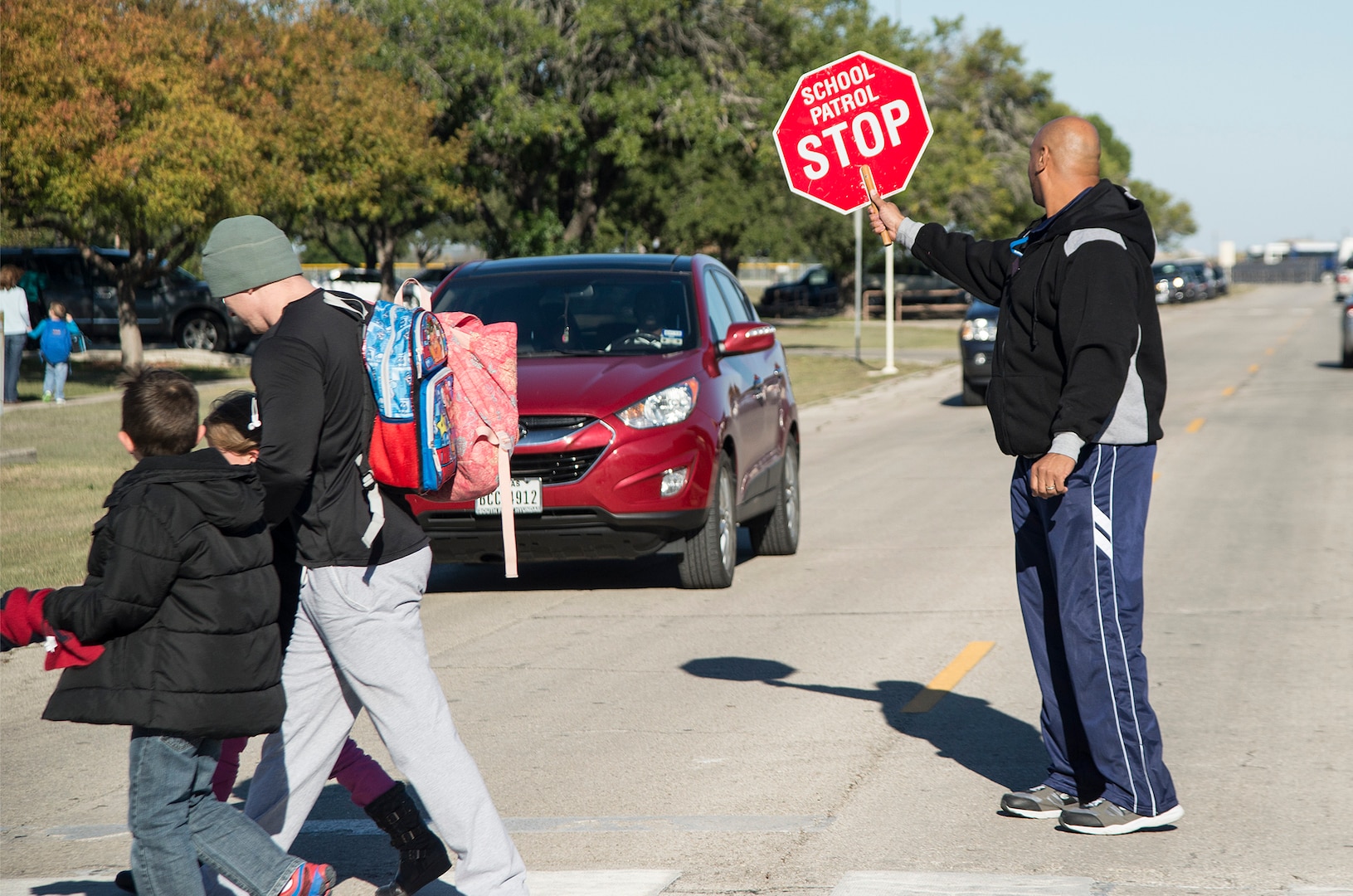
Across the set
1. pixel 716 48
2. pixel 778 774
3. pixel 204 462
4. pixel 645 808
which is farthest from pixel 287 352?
pixel 716 48

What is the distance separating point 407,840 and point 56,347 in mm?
17676

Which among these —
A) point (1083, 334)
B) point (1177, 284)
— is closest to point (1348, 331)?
point (1083, 334)

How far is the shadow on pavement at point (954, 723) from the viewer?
221 inches

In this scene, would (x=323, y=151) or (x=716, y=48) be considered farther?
(x=716, y=48)

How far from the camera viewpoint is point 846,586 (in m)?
9.30

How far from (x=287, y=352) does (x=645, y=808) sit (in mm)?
2237

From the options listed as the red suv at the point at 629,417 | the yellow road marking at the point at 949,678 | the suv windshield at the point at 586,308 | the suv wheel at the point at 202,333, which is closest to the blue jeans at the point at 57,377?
the suv wheel at the point at 202,333

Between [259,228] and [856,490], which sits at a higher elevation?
[259,228]

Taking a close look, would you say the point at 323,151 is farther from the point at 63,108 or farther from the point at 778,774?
the point at 778,774

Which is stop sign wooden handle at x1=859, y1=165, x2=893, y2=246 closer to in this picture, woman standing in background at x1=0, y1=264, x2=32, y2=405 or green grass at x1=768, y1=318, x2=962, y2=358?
woman standing in background at x1=0, y1=264, x2=32, y2=405

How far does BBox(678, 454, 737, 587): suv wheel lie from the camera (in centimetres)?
888

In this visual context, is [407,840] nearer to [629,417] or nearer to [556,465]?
[556,465]

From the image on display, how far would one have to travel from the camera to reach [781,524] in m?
10.4

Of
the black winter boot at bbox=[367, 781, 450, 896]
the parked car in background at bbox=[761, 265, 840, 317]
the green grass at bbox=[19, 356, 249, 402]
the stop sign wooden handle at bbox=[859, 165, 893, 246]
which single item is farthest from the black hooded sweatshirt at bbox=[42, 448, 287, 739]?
the parked car in background at bbox=[761, 265, 840, 317]
